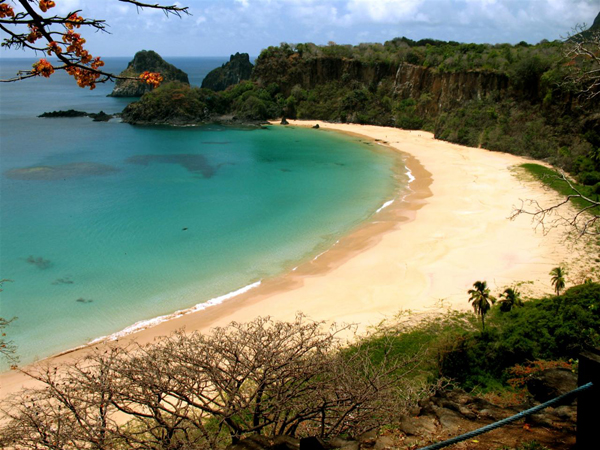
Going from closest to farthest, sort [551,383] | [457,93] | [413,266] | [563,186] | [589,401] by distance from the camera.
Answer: [589,401]
[551,383]
[413,266]
[563,186]
[457,93]

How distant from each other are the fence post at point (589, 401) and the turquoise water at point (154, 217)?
52.2ft

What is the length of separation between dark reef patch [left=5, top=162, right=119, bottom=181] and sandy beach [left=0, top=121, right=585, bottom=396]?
27.8 metres

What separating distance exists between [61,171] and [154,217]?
1855 centimetres

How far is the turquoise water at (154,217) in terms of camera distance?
18609mm

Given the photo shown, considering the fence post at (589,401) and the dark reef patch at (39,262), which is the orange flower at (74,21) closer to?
the fence post at (589,401)

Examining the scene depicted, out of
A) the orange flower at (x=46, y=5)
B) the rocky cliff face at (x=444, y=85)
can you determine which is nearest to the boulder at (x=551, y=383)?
the orange flower at (x=46, y=5)

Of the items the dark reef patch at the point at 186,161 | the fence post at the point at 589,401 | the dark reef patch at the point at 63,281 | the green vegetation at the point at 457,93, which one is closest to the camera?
the fence post at the point at 589,401

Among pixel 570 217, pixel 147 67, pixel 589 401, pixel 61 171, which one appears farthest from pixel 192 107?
pixel 589 401

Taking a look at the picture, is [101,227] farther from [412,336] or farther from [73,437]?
[73,437]

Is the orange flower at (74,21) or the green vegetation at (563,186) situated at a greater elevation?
the orange flower at (74,21)

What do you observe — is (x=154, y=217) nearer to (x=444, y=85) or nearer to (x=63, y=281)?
(x=63, y=281)

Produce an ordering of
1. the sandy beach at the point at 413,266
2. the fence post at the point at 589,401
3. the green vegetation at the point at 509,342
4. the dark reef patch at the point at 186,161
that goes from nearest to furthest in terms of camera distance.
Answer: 1. the fence post at the point at 589,401
2. the green vegetation at the point at 509,342
3. the sandy beach at the point at 413,266
4. the dark reef patch at the point at 186,161

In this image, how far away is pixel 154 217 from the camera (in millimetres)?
28906

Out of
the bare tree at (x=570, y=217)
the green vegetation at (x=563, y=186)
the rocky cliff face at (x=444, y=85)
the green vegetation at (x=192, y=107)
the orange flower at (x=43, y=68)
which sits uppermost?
the rocky cliff face at (x=444, y=85)
